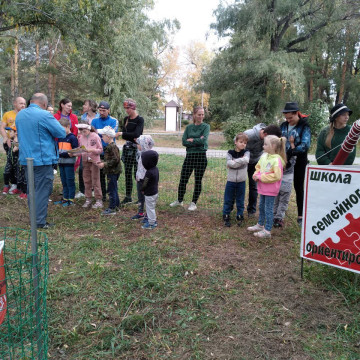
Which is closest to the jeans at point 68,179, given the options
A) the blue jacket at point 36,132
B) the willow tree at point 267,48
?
the blue jacket at point 36,132

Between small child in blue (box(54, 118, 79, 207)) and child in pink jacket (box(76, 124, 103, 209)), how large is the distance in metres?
0.28

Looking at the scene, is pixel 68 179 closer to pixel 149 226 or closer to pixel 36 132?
pixel 36 132

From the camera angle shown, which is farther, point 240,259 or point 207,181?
point 207,181

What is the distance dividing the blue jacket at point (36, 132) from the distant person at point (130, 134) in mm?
1201

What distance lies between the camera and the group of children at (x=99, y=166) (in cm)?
467

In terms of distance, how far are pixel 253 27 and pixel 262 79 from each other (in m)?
2.66

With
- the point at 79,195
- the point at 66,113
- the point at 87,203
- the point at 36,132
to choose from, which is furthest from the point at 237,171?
the point at 66,113

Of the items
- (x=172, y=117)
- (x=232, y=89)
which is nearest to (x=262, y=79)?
(x=232, y=89)

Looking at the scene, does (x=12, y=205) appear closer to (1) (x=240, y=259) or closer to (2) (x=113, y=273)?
(2) (x=113, y=273)

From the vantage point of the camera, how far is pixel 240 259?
3777 mm

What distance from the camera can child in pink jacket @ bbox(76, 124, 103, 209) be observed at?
17.5 ft

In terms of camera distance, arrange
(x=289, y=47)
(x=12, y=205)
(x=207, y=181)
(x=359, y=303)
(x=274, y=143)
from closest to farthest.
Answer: (x=359, y=303)
(x=274, y=143)
(x=12, y=205)
(x=207, y=181)
(x=289, y=47)

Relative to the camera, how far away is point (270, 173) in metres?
4.25

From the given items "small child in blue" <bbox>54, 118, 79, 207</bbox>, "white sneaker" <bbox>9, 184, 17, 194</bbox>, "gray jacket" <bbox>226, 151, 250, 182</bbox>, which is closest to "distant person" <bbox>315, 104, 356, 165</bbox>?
"gray jacket" <bbox>226, 151, 250, 182</bbox>
